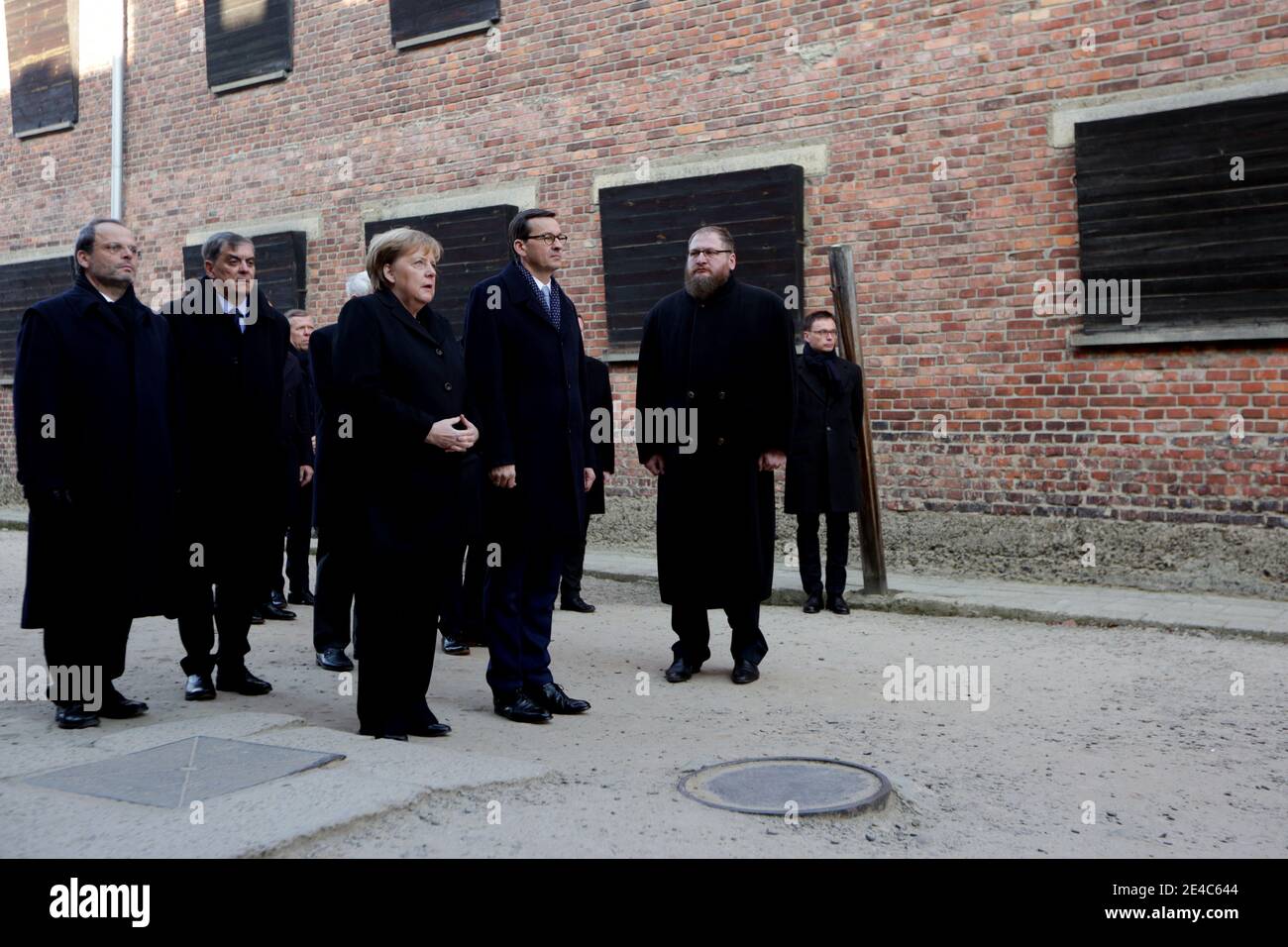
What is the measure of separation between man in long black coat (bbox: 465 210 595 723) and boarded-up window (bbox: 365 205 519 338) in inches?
267

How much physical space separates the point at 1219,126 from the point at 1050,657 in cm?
403

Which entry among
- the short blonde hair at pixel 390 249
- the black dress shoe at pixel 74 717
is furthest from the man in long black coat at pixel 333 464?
the black dress shoe at pixel 74 717

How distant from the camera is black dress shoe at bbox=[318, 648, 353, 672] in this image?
6672mm

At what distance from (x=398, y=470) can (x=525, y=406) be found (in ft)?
2.72

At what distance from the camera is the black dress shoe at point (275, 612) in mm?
8383

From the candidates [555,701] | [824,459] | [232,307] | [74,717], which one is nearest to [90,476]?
[74,717]

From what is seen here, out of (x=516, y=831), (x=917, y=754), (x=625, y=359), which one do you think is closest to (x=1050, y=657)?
(x=917, y=754)

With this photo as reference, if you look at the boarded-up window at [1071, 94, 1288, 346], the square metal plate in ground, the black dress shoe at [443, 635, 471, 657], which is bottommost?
the black dress shoe at [443, 635, 471, 657]

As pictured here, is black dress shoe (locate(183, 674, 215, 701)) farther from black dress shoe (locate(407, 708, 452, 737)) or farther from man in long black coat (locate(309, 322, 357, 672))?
black dress shoe (locate(407, 708, 452, 737))

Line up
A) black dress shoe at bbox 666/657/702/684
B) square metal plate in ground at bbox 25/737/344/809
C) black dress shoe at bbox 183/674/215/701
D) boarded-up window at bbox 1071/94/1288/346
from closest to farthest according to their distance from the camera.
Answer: square metal plate in ground at bbox 25/737/344/809, black dress shoe at bbox 183/674/215/701, black dress shoe at bbox 666/657/702/684, boarded-up window at bbox 1071/94/1288/346

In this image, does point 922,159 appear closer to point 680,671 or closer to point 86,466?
point 680,671

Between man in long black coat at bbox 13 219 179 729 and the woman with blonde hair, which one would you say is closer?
the woman with blonde hair

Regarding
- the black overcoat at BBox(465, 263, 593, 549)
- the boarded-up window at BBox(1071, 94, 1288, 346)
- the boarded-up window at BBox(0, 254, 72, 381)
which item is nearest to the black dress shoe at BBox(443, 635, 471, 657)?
the black overcoat at BBox(465, 263, 593, 549)

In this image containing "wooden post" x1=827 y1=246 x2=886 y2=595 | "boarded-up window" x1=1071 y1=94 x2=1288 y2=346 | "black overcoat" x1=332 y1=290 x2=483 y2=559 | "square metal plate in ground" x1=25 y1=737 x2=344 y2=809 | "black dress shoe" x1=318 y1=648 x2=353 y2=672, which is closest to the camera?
"square metal plate in ground" x1=25 y1=737 x2=344 y2=809
